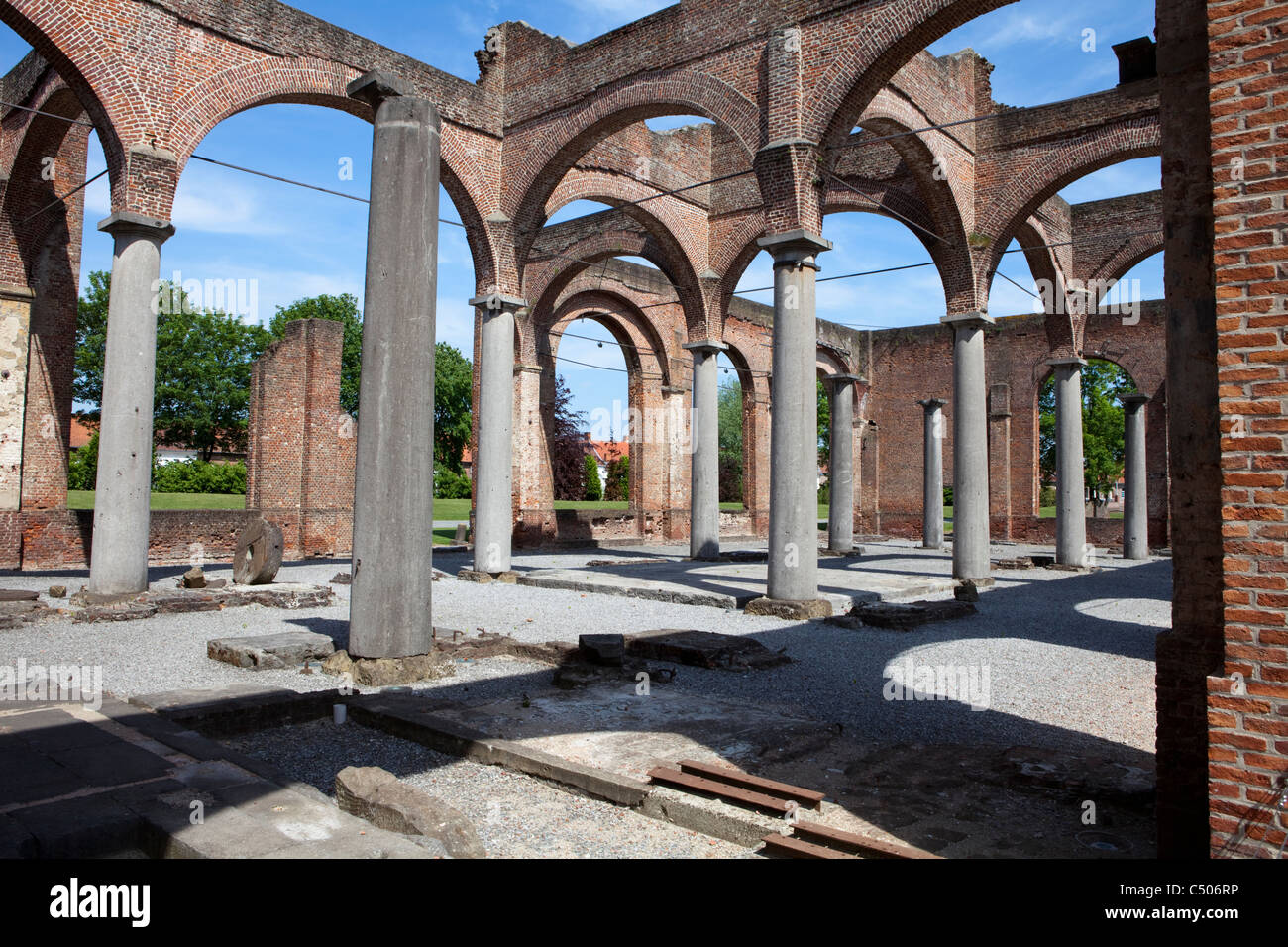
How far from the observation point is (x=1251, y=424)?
113 inches

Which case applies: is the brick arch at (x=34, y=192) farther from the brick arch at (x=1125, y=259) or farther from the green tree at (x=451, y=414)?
the green tree at (x=451, y=414)

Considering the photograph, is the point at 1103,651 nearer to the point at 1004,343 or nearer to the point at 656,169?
the point at 656,169

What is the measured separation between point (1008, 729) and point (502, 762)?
3.23 meters

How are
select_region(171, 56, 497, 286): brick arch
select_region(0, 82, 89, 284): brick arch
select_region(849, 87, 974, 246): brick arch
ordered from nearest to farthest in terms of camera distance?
select_region(171, 56, 497, 286): brick arch < select_region(849, 87, 974, 246): brick arch < select_region(0, 82, 89, 284): brick arch

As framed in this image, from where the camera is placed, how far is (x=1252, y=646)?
2.84 metres

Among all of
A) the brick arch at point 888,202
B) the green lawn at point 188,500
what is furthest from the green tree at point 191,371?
the brick arch at point 888,202

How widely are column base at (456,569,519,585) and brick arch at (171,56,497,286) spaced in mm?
4782

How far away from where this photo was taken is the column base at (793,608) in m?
10.1

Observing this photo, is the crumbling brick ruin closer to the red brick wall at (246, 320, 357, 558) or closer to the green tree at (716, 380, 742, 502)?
the red brick wall at (246, 320, 357, 558)

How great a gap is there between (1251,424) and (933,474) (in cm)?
2078

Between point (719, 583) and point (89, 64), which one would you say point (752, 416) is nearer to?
point (719, 583)

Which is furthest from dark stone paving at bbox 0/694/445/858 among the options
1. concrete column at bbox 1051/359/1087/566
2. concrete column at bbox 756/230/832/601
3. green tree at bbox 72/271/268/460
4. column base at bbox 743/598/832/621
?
green tree at bbox 72/271/268/460

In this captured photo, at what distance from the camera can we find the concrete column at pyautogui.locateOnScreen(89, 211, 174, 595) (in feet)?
32.6

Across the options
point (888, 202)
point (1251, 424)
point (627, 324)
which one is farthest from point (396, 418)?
point (627, 324)
